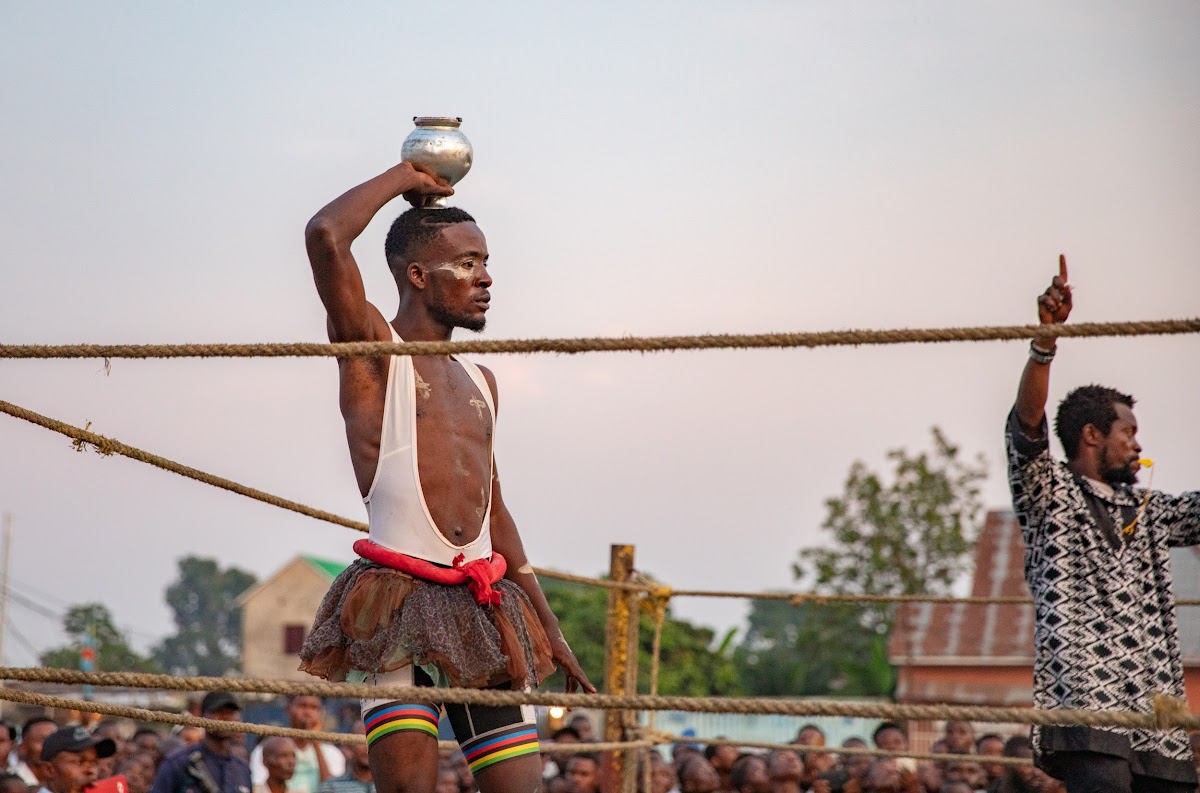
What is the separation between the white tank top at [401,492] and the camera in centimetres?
334

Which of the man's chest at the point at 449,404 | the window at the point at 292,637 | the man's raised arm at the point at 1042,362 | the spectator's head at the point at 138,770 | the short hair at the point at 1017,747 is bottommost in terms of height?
the spectator's head at the point at 138,770

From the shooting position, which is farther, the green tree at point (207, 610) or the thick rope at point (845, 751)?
the green tree at point (207, 610)

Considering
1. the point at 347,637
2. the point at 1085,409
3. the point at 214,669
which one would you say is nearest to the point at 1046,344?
the point at 1085,409

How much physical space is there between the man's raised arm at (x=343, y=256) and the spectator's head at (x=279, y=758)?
4.65 meters

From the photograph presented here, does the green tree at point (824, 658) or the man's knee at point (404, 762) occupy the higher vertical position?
the green tree at point (824, 658)

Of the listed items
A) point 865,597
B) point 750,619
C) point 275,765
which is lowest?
point 275,765

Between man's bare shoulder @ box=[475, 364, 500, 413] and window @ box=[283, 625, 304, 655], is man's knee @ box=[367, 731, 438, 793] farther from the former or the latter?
window @ box=[283, 625, 304, 655]

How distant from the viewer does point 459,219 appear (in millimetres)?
3621

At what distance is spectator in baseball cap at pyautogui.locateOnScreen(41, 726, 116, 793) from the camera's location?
5930 millimetres

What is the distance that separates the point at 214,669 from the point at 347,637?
70.9 m

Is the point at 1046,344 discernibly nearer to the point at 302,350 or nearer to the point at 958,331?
the point at 958,331

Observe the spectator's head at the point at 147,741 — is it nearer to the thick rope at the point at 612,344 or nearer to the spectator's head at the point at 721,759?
the spectator's head at the point at 721,759

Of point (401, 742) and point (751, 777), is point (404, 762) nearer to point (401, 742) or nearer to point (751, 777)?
point (401, 742)

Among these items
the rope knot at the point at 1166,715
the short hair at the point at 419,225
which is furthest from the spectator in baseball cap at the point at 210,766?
the rope knot at the point at 1166,715
